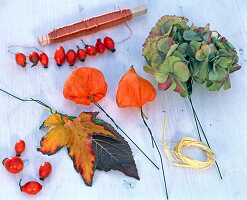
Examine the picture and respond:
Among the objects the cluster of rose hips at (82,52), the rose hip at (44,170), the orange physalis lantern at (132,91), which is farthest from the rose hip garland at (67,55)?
the rose hip at (44,170)

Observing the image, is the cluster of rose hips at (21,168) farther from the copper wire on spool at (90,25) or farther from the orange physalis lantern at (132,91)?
the copper wire on spool at (90,25)

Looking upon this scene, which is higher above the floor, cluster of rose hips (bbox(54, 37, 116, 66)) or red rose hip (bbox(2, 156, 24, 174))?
cluster of rose hips (bbox(54, 37, 116, 66))

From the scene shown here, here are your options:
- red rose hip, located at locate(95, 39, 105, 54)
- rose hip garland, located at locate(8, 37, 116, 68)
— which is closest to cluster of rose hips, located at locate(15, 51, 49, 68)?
rose hip garland, located at locate(8, 37, 116, 68)

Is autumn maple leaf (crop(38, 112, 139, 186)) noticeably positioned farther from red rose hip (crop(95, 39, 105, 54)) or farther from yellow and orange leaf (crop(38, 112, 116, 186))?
red rose hip (crop(95, 39, 105, 54))

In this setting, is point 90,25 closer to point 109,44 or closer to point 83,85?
point 109,44

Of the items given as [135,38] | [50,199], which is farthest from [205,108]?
[50,199]

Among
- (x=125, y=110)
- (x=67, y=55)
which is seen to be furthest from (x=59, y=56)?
(x=125, y=110)
